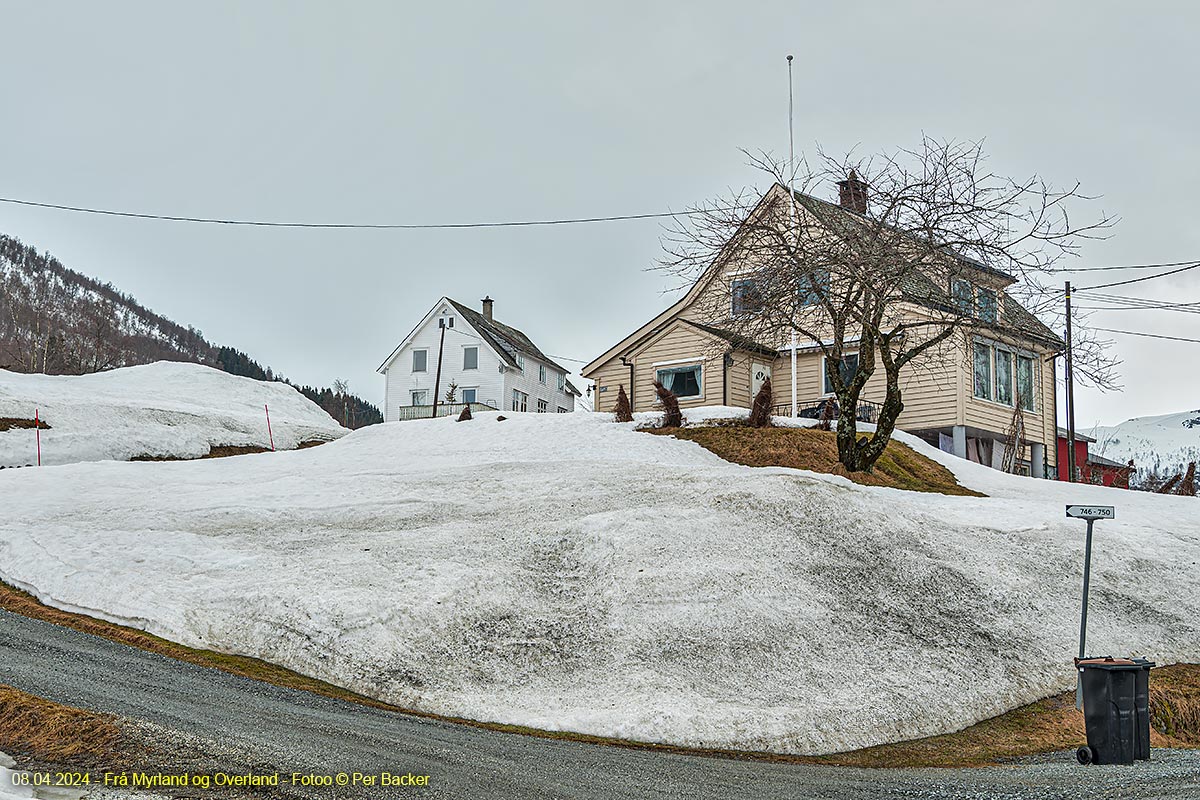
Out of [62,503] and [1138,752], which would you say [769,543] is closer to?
[1138,752]

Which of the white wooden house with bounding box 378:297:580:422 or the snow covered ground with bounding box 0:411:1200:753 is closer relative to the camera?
the snow covered ground with bounding box 0:411:1200:753

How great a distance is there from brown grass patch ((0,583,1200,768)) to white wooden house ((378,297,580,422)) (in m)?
41.1

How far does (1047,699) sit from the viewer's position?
14.7 meters

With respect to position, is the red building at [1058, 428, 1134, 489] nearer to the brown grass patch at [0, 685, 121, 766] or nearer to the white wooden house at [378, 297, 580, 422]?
the white wooden house at [378, 297, 580, 422]

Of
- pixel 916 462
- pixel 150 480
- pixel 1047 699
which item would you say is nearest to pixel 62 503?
pixel 150 480

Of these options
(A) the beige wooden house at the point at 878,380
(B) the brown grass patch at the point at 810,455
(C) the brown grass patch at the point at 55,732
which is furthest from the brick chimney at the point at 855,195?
(C) the brown grass patch at the point at 55,732

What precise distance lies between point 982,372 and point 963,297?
12.1 m

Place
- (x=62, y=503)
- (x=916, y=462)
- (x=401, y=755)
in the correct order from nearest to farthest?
(x=401, y=755) < (x=62, y=503) < (x=916, y=462)

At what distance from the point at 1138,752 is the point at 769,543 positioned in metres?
7.47

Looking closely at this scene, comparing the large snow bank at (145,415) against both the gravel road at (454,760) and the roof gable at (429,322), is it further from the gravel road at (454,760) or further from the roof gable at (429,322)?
the gravel road at (454,760)

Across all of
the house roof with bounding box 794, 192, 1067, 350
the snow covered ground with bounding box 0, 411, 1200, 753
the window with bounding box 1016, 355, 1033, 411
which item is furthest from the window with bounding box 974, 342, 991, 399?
the snow covered ground with bounding box 0, 411, 1200, 753

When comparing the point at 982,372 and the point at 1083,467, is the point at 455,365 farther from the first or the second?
the point at 1083,467

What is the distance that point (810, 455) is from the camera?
1034 inches

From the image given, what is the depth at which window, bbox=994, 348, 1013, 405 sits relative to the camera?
120 ft
